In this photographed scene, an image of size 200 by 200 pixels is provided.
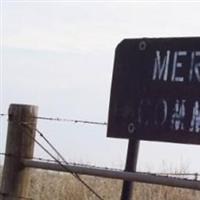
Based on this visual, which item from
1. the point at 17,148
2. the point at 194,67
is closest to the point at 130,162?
the point at 194,67

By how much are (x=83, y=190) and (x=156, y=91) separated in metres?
3.57

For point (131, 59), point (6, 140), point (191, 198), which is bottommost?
point (191, 198)

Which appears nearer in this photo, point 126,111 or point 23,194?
point 126,111

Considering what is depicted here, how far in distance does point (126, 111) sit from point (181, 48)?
524mm

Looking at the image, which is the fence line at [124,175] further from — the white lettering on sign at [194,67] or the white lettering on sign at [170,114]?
the white lettering on sign at [194,67]

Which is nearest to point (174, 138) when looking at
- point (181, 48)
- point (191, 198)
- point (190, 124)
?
point (190, 124)

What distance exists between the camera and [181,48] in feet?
15.2

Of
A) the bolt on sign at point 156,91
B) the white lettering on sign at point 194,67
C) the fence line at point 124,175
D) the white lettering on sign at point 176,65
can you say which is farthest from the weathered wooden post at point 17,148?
the white lettering on sign at point 194,67

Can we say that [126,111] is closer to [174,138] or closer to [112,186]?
[174,138]

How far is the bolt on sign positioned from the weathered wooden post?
2.76ft

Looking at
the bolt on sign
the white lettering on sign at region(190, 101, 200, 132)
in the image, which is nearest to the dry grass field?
the bolt on sign

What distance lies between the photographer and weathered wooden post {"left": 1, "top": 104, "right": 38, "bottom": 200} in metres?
5.43

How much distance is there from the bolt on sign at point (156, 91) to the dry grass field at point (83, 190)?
3.31 m

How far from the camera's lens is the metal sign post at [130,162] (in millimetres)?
4848
